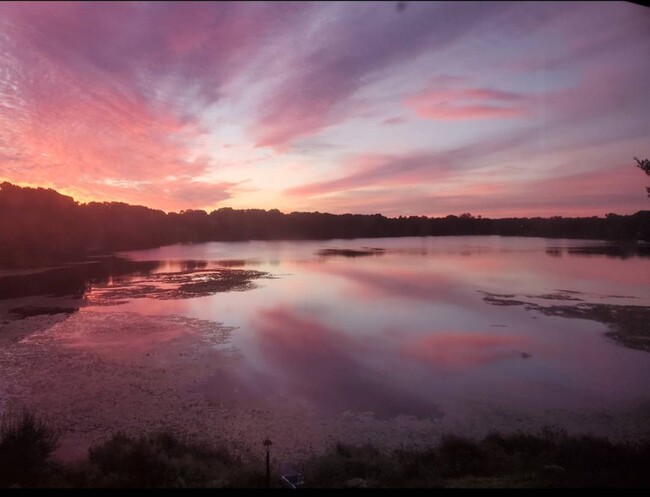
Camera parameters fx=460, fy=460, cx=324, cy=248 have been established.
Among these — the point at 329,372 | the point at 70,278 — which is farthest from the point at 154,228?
the point at 329,372

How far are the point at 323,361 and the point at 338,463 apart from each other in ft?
17.1

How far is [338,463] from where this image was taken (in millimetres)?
5352

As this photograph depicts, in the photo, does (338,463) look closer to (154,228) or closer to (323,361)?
(323,361)

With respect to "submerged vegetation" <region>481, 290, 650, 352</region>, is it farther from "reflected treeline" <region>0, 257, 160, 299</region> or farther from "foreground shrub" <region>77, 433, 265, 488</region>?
"reflected treeline" <region>0, 257, 160, 299</region>

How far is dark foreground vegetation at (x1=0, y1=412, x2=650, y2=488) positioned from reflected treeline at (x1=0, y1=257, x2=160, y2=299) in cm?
1602

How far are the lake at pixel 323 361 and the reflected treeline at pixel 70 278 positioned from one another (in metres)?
0.31

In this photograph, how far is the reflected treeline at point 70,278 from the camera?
2067 cm

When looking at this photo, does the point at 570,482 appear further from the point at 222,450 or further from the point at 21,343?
the point at 21,343

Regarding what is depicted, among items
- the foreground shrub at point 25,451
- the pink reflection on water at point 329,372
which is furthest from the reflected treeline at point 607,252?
the foreground shrub at point 25,451

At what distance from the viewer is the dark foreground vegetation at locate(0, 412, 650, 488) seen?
178 inches

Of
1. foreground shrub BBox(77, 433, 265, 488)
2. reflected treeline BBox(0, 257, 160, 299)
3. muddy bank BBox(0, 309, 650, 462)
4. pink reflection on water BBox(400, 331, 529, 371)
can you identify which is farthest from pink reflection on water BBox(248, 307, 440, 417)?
reflected treeline BBox(0, 257, 160, 299)

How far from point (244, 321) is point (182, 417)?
7780 mm

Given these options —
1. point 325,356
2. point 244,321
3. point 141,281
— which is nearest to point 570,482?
point 325,356

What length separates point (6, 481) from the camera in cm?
425
